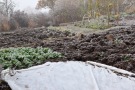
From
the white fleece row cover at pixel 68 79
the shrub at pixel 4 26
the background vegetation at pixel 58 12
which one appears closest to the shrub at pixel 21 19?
the background vegetation at pixel 58 12

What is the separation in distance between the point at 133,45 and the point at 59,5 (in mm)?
13867

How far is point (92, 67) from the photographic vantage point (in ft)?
16.3

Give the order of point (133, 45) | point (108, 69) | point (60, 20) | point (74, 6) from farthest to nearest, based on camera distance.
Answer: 1. point (74, 6)
2. point (60, 20)
3. point (133, 45)
4. point (108, 69)

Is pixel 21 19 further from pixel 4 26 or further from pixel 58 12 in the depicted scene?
pixel 58 12

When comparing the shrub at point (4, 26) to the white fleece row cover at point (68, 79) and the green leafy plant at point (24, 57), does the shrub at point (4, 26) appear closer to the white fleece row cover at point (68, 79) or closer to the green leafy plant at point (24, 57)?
the green leafy plant at point (24, 57)

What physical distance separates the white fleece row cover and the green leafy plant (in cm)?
77

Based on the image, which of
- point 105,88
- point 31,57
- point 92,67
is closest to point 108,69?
point 92,67

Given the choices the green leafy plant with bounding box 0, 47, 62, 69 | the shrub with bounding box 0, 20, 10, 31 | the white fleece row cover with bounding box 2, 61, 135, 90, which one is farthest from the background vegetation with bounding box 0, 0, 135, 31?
the white fleece row cover with bounding box 2, 61, 135, 90

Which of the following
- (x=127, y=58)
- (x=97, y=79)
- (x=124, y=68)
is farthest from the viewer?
(x=127, y=58)

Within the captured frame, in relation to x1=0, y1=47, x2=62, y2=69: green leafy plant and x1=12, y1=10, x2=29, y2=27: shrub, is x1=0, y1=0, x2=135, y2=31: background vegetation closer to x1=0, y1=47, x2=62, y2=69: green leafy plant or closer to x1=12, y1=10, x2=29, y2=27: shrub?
x1=12, y1=10, x2=29, y2=27: shrub

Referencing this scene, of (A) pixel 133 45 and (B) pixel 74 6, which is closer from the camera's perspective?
(A) pixel 133 45

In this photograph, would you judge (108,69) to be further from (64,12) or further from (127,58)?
(64,12)

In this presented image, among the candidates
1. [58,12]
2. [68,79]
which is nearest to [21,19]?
[58,12]

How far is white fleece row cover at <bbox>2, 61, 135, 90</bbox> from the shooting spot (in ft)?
13.5
